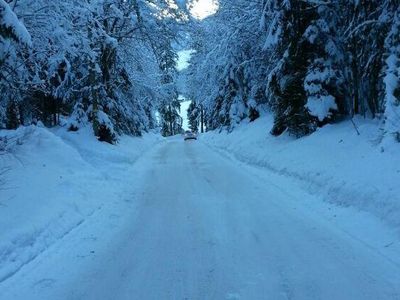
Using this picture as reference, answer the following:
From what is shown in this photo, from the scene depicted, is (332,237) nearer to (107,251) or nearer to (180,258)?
(180,258)

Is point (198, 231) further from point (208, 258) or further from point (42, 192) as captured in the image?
point (42, 192)

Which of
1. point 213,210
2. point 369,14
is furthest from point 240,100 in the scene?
point 213,210

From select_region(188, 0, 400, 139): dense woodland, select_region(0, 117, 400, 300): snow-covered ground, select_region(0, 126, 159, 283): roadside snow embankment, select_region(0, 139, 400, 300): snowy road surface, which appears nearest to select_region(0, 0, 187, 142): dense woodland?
select_region(0, 126, 159, 283): roadside snow embankment

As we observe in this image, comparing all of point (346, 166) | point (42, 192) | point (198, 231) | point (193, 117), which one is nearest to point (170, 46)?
point (346, 166)

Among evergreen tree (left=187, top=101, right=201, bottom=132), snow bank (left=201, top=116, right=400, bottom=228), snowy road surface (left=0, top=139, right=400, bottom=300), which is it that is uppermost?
evergreen tree (left=187, top=101, right=201, bottom=132)

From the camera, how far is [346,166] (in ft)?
35.6

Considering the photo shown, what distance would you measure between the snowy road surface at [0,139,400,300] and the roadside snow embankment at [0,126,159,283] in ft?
0.94

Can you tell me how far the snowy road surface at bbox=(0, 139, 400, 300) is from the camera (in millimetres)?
5238

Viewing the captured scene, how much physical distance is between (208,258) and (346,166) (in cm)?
580

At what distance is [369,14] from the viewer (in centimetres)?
1248

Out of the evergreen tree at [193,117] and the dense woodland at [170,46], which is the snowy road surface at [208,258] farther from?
the evergreen tree at [193,117]

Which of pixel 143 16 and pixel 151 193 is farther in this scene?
pixel 143 16

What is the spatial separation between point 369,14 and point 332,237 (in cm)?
785

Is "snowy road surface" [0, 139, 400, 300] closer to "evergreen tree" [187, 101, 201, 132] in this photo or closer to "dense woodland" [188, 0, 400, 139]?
"dense woodland" [188, 0, 400, 139]
